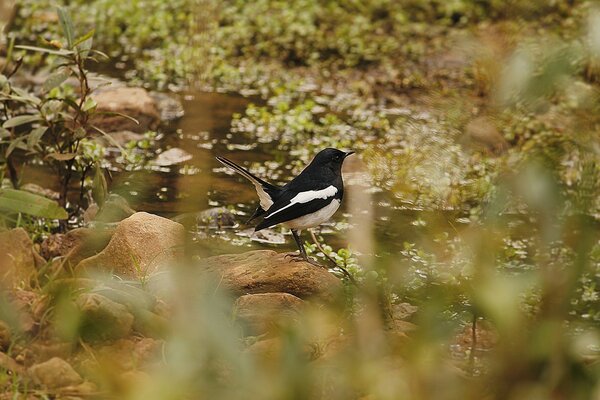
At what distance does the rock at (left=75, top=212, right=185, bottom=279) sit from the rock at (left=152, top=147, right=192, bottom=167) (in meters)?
2.49

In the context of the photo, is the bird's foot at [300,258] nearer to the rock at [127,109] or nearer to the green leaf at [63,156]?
the green leaf at [63,156]

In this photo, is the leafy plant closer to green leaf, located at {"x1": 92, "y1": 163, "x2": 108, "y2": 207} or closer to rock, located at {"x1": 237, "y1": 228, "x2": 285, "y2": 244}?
green leaf, located at {"x1": 92, "y1": 163, "x2": 108, "y2": 207}

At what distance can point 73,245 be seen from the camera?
5.57 metres

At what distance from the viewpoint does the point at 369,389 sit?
1.37 metres

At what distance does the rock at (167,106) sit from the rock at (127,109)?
19 cm

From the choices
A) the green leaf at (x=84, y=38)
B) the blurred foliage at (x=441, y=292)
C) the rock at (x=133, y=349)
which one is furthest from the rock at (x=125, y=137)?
the rock at (x=133, y=349)

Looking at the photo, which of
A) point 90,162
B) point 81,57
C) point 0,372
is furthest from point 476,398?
point 90,162

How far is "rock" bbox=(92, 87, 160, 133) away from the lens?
8500mm

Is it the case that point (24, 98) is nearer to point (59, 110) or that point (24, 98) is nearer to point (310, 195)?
point (59, 110)

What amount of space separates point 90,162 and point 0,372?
2.60 meters

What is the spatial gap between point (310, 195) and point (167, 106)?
14.0 feet

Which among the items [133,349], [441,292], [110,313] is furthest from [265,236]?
[441,292]

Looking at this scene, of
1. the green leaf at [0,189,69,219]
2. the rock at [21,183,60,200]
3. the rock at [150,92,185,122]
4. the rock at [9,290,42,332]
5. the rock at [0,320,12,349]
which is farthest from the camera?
the rock at [150,92,185,122]

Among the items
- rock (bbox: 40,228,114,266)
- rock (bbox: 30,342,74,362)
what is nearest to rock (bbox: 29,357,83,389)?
rock (bbox: 30,342,74,362)
